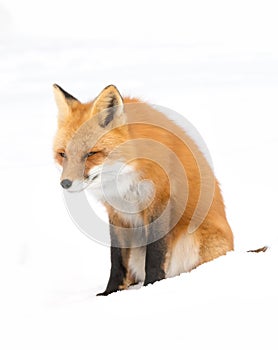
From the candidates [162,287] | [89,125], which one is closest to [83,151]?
[89,125]

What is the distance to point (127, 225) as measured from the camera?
448 centimetres

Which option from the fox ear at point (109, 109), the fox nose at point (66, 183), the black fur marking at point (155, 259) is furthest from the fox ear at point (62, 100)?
the black fur marking at point (155, 259)

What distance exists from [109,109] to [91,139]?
271 mm

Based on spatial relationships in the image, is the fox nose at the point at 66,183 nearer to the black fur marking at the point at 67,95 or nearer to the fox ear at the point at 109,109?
the fox ear at the point at 109,109

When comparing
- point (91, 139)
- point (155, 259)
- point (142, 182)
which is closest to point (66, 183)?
point (91, 139)

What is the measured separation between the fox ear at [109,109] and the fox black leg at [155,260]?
36.8 inches

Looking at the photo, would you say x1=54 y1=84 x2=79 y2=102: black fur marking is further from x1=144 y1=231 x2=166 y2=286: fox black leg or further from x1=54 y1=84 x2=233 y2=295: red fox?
x1=144 y1=231 x2=166 y2=286: fox black leg

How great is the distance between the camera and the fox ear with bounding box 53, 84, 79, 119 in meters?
4.43

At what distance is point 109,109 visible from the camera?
13.9ft

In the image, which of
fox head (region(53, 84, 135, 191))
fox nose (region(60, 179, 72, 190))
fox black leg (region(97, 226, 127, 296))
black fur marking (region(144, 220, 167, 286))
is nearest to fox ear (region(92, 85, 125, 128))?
fox head (region(53, 84, 135, 191))

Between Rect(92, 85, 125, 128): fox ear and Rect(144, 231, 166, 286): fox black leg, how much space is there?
0.93 meters

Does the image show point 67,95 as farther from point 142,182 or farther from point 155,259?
point 155,259

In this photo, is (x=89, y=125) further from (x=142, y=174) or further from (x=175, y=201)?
(x=175, y=201)

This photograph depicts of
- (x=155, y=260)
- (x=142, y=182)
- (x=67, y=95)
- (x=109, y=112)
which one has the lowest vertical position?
(x=155, y=260)
